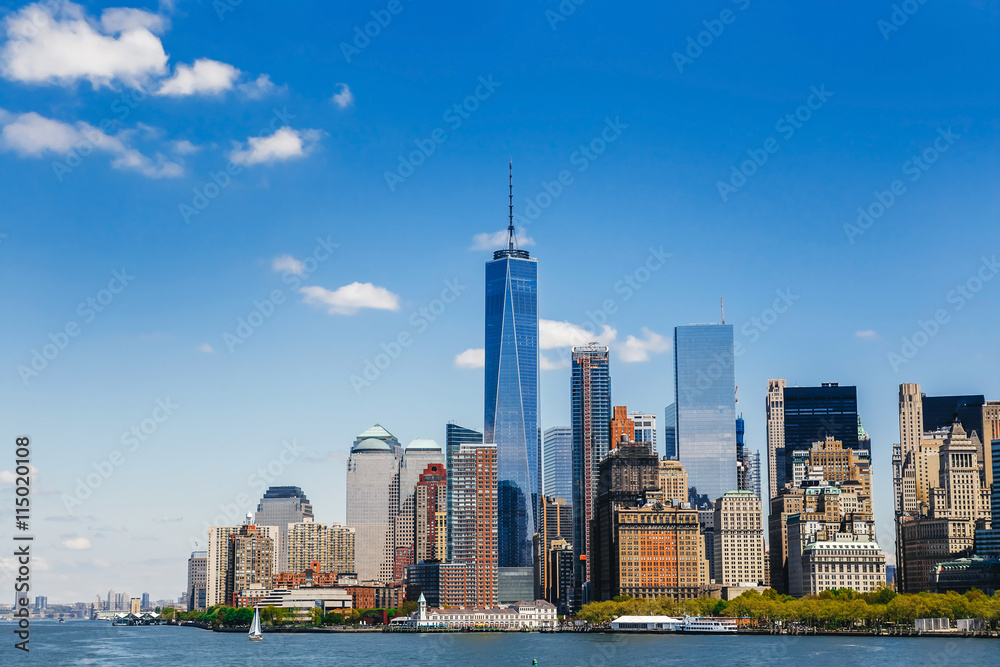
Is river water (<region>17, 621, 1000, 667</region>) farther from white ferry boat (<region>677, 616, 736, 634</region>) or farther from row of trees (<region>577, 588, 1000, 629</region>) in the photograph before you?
white ferry boat (<region>677, 616, 736, 634</region>)

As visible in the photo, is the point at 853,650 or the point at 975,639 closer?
the point at 853,650

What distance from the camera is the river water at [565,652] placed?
123750 millimetres

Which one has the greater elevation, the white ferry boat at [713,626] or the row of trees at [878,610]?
the row of trees at [878,610]

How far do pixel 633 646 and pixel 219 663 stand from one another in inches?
2099

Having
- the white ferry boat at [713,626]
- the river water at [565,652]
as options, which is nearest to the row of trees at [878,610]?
the white ferry boat at [713,626]

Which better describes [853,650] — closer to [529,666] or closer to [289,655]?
[529,666]

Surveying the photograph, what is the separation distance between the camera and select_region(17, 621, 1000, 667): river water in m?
124

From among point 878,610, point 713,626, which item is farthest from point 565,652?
point 713,626

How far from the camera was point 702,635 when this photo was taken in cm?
19262

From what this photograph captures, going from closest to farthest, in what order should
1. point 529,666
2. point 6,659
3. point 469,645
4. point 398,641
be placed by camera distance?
1. point 529,666
2. point 6,659
3. point 469,645
4. point 398,641

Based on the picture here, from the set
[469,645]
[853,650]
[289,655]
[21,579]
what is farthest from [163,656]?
[21,579]

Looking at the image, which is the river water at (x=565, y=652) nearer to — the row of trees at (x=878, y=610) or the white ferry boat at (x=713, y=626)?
the row of trees at (x=878, y=610)

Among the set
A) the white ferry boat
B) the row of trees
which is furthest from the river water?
the white ferry boat

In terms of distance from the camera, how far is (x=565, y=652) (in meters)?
144
